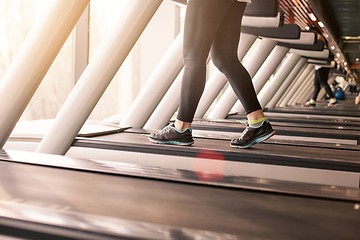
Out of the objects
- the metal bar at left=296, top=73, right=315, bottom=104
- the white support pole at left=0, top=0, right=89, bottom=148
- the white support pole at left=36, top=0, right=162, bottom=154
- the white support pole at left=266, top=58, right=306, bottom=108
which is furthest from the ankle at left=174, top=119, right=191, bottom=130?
the metal bar at left=296, top=73, right=315, bottom=104

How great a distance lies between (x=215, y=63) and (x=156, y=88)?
114cm

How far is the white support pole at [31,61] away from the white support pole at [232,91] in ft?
11.4

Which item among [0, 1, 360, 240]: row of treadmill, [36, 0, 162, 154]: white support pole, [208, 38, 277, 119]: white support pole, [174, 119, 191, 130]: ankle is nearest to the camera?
[0, 1, 360, 240]: row of treadmill

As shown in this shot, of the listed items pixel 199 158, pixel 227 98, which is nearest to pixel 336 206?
pixel 199 158

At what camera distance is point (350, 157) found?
2.40 meters

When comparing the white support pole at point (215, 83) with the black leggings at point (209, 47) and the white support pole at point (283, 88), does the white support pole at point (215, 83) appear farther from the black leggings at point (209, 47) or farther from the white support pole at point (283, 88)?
the white support pole at point (283, 88)

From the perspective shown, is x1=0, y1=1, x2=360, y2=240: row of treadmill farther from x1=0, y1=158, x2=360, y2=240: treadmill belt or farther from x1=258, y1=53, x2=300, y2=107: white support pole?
x1=258, y1=53, x2=300, y2=107: white support pole

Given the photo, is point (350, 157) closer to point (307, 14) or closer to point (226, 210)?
point (226, 210)

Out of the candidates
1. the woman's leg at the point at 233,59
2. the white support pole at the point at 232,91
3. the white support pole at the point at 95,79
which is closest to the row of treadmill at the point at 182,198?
the woman's leg at the point at 233,59

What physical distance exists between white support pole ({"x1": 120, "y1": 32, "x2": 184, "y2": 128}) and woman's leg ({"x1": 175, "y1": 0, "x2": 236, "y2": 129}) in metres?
1.23

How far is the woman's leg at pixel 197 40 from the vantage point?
7.24 ft

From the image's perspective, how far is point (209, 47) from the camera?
2270 millimetres

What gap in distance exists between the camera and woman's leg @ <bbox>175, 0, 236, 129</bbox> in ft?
7.24

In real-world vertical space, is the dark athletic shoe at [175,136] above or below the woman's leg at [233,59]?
below
